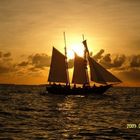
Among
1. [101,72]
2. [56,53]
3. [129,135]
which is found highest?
[56,53]

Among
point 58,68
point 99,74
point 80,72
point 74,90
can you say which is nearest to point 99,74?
point 99,74

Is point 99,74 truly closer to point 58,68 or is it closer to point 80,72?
point 80,72

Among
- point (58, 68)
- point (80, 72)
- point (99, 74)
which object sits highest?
point (58, 68)

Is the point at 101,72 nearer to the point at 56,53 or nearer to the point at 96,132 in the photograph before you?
the point at 56,53

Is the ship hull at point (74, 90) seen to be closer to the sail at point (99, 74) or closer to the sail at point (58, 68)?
the sail at point (58, 68)

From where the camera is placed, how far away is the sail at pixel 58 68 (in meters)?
103

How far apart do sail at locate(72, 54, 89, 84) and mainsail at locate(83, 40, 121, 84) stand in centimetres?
525

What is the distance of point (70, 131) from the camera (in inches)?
1275

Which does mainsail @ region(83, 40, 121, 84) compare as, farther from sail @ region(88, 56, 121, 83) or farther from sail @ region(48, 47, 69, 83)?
sail @ region(48, 47, 69, 83)

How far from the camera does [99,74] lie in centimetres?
9812

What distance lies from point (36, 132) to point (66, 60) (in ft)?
256

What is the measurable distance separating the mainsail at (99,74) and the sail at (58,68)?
8.55m

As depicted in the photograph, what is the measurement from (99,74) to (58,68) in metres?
13.4

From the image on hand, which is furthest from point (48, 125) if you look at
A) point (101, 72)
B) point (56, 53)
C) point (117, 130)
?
point (56, 53)
